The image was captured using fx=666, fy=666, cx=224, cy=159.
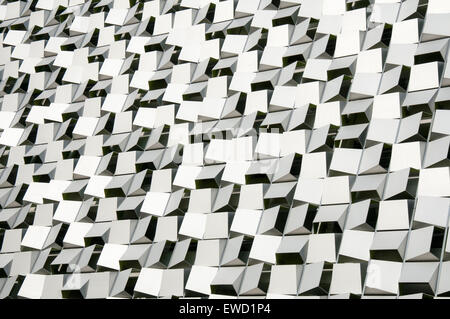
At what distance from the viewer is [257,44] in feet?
32.7

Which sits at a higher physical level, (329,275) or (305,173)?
(305,173)

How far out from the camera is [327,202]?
7867 millimetres

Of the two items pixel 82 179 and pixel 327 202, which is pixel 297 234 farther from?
pixel 82 179

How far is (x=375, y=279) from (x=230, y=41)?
4695 millimetres

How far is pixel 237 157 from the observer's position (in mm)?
8914

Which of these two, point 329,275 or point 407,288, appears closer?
point 407,288

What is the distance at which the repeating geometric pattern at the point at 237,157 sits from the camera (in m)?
7.48

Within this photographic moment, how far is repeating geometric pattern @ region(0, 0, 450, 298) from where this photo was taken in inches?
294
